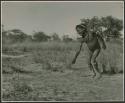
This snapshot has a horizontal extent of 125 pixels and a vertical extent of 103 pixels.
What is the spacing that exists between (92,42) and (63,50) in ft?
1.16

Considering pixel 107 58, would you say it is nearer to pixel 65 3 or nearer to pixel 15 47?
pixel 65 3

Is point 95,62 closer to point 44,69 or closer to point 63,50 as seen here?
point 63,50

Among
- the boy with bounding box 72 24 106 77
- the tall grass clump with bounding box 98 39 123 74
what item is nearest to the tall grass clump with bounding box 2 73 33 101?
the boy with bounding box 72 24 106 77

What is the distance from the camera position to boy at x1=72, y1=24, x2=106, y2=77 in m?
4.06

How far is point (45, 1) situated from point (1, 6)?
500mm

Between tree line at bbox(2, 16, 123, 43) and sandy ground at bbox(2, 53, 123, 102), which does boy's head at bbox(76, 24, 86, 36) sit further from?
sandy ground at bbox(2, 53, 123, 102)

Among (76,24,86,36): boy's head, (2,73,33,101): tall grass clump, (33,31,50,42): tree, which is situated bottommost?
(2,73,33,101): tall grass clump

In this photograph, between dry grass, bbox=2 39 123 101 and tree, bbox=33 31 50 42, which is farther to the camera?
tree, bbox=33 31 50 42

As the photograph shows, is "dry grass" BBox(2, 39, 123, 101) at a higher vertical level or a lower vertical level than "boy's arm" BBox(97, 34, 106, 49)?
lower

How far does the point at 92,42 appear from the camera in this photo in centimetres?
414

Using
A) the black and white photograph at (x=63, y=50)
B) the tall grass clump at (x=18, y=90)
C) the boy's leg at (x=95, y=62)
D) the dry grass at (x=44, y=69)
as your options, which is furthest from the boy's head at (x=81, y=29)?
the tall grass clump at (x=18, y=90)

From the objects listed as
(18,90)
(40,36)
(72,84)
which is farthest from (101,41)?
(18,90)

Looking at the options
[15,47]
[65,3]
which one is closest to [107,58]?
[65,3]

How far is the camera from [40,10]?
404 cm
